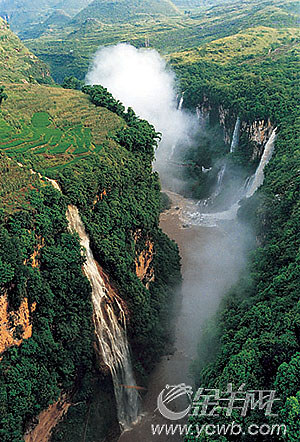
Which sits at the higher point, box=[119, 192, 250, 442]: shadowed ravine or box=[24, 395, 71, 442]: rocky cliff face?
box=[24, 395, 71, 442]: rocky cliff face

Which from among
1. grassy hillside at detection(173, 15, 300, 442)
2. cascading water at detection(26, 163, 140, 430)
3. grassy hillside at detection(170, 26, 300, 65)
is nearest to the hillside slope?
cascading water at detection(26, 163, 140, 430)

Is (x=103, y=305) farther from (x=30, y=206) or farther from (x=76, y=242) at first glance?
(x=30, y=206)

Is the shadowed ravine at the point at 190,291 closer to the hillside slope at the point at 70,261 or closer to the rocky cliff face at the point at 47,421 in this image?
the hillside slope at the point at 70,261

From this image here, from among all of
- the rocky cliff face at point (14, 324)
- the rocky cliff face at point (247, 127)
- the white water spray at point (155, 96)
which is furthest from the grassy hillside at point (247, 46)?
the rocky cliff face at point (14, 324)

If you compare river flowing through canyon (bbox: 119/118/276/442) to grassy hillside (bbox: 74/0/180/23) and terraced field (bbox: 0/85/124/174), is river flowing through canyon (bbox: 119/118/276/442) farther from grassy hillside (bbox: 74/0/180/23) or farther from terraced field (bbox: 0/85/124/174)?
grassy hillside (bbox: 74/0/180/23)

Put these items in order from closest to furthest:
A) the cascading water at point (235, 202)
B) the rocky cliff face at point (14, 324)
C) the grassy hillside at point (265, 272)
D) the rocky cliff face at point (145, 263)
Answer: the grassy hillside at point (265, 272) → the rocky cliff face at point (14, 324) → the rocky cliff face at point (145, 263) → the cascading water at point (235, 202)

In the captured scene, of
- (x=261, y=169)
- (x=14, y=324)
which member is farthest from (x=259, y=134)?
(x=14, y=324)
